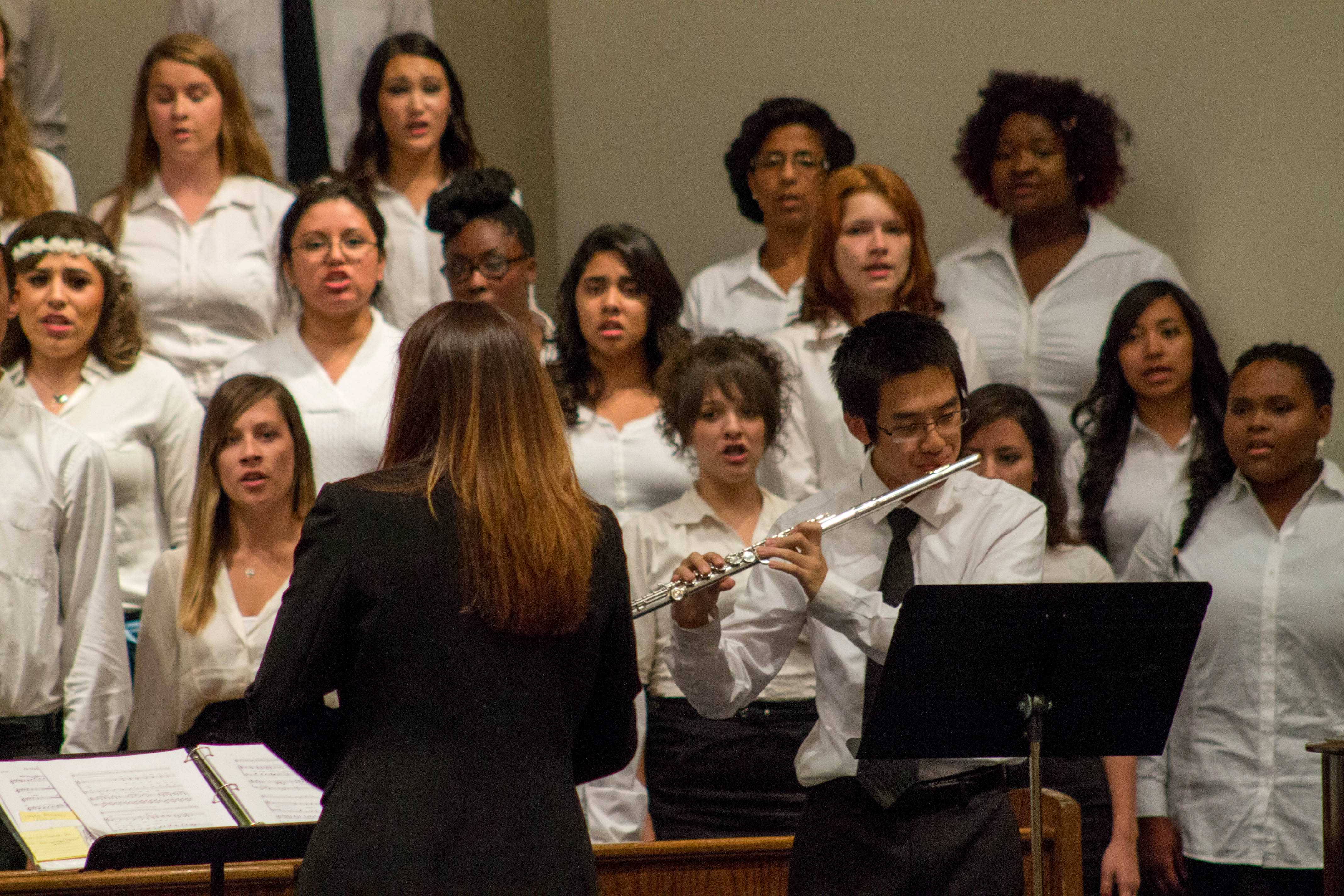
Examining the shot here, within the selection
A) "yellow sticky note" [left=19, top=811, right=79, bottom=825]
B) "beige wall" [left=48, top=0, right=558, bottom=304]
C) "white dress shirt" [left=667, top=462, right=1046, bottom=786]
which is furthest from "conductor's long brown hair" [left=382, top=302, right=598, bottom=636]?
"beige wall" [left=48, top=0, right=558, bottom=304]

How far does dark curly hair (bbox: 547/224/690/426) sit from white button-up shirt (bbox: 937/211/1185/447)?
880 mm

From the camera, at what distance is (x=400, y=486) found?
190 centimetres

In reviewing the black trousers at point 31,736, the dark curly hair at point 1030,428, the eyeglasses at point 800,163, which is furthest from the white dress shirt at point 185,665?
the eyeglasses at point 800,163

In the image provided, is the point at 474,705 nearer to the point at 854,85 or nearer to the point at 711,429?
the point at 711,429

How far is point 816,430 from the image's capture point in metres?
3.82

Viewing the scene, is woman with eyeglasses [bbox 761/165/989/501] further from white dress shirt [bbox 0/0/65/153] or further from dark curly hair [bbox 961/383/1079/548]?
white dress shirt [bbox 0/0/65/153]

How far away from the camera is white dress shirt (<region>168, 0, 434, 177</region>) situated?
16.2 feet

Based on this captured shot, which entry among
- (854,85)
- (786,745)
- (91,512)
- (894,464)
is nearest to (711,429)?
(786,745)

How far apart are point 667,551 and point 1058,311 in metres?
1.45

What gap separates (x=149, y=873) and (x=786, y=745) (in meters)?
1.25

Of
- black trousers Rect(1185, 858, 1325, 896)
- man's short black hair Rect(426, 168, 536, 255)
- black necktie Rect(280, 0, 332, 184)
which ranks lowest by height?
black trousers Rect(1185, 858, 1325, 896)

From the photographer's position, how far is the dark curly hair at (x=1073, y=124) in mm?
4363

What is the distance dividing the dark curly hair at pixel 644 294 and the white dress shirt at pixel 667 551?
18.0 inches

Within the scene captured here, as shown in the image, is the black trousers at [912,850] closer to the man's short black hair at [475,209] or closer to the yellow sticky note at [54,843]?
the yellow sticky note at [54,843]
